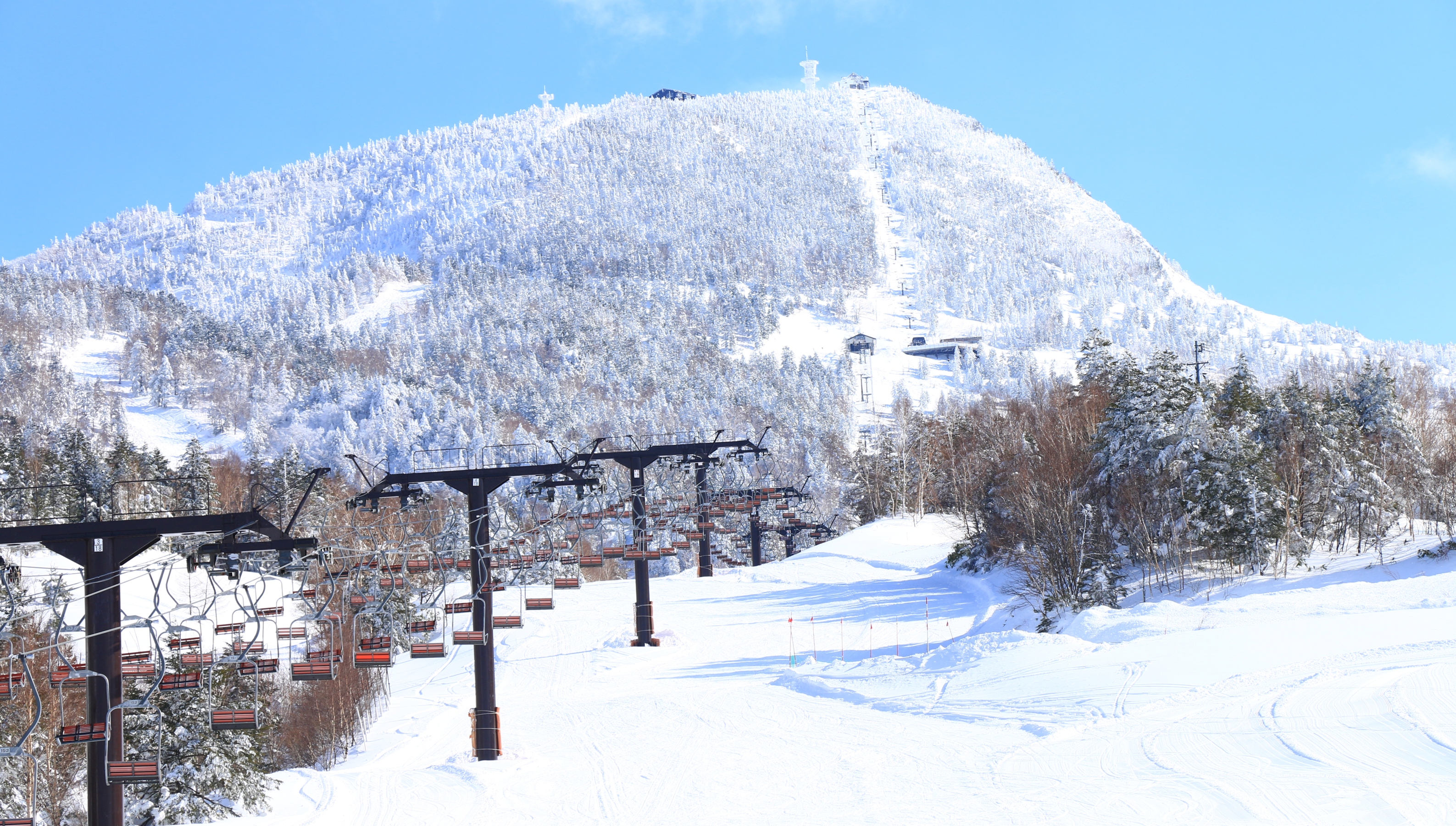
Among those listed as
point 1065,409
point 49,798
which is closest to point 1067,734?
point 49,798

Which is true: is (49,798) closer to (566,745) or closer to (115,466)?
(566,745)

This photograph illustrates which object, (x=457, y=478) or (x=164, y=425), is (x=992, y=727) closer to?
(x=457, y=478)

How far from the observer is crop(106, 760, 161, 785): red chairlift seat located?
18.3 m

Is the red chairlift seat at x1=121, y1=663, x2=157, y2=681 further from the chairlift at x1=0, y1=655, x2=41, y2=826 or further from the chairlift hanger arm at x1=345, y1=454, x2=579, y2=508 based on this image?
the chairlift hanger arm at x1=345, y1=454, x2=579, y2=508

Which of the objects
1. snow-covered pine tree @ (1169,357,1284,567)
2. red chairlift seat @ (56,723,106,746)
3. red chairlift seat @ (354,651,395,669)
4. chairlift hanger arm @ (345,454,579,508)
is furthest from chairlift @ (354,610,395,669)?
snow-covered pine tree @ (1169,357,1284,567)

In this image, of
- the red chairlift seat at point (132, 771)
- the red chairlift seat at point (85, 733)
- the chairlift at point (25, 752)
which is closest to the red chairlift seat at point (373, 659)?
the red chairlift seat at point (132, 771)

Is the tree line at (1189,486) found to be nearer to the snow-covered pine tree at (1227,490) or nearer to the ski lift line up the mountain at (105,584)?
the snow-covered pine tree at (1227,490)

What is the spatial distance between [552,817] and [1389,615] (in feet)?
67.4

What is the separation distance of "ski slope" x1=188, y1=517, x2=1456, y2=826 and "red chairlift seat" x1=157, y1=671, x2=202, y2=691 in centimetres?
294

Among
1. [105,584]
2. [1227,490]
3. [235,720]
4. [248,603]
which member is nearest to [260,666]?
[248,603]

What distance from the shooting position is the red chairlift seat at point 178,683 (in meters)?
21.6

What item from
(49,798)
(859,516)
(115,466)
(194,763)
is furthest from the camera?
(859,516)

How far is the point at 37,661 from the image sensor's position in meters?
36.3

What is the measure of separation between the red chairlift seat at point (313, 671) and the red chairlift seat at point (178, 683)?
6.56 ft
